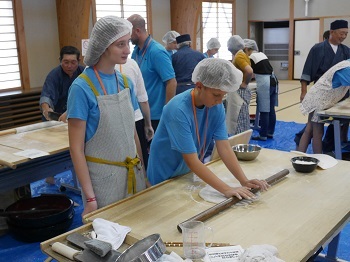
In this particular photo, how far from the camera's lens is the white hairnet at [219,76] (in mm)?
1694

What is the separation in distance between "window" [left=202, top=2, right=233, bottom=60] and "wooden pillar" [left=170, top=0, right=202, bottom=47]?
1.44 m

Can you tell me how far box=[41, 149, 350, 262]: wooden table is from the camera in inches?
52.8

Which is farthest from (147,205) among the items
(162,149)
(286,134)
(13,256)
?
(286,134)

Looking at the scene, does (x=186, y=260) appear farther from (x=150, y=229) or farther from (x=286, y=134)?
(x=286, y=134)

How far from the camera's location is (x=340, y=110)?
3.63 meters

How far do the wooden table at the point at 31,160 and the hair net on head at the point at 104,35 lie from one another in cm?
93

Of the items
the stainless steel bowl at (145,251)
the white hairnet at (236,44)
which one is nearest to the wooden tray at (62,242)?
the stainless steel bowl at (145,251)

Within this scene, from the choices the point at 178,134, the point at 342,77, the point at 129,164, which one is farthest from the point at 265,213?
the point at 342,77

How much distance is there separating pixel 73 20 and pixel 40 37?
59cm

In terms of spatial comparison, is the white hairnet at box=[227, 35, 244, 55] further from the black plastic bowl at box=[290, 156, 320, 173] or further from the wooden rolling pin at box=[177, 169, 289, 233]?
the wooden rolling pin at box=[177, 169, 289, 233]

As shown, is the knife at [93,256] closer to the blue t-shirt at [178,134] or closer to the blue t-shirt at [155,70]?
the blue t-shirt at [178,134]

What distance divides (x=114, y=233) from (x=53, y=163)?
169 cm

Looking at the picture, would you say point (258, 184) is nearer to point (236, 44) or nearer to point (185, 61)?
point (185, 61)

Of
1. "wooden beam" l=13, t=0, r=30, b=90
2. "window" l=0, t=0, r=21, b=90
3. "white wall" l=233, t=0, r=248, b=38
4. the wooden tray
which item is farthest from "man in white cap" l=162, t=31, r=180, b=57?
"white wall" l=233, t=0, r=248, b=38
